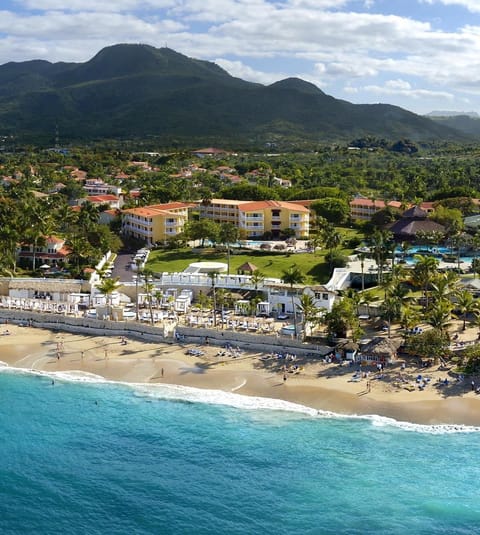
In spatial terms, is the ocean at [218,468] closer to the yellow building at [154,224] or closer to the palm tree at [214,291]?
the palm tree at [214,291]

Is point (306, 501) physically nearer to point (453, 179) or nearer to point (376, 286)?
point (376, 286)

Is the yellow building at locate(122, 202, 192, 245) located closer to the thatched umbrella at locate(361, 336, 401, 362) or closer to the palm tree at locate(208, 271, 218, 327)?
the palm tree at locate(208, 271, 218, 327)

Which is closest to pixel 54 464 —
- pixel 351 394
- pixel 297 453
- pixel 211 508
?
pixel 211 508

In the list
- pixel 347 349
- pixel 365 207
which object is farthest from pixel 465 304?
pixel 365 207

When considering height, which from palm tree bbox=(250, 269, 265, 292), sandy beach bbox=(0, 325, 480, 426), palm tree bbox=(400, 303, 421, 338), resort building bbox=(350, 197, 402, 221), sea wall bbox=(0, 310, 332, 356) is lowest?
Result: sandy beach bbox=(0, 325, 480, 426)

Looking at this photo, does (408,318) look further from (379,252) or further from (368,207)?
(368,207)

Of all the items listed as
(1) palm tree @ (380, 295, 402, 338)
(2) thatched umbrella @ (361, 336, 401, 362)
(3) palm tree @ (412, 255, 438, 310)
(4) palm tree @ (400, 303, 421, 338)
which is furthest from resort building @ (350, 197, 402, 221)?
(2) thatched umbrella @ (361, 336, 401, 362)

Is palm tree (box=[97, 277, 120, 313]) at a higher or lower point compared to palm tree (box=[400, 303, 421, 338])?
higher

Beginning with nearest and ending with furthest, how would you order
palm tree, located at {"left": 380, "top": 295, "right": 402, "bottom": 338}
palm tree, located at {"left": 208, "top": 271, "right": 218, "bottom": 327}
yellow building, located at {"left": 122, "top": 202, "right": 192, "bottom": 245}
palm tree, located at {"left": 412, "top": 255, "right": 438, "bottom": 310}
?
palm tree, located at {"left": 380, "top": 295, "right": 402, "bottom": 338}
palm tree, located at {"left": 412, "top": 255, "right": 438, "bottom": 310}
palm tree, located at {"left": 208, "top": 271, "right": 218, "bottom": 327}
yellow building, located at {"left": 122, "top": 202, "right": 192, "bottom": 245}
